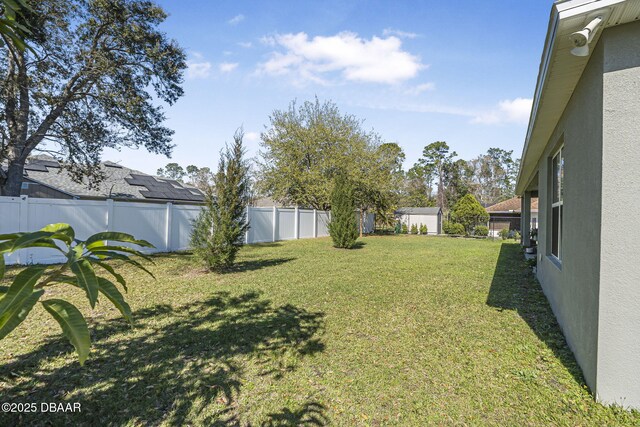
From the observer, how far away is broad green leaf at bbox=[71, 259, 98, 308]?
41.5 inches

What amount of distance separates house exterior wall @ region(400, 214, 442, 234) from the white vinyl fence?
25328mm

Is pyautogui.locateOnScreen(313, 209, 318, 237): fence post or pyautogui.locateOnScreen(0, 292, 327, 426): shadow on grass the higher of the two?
pyautogui.locateOnScreen(313, 209, 318, 237): fence post

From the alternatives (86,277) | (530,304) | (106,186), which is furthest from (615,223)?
(106,186)

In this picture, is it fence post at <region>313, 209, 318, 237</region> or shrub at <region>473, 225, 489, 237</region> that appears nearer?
fence post at <region>313, 209, 318, 237</region>

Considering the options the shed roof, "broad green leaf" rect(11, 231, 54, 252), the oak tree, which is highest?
the oak tree

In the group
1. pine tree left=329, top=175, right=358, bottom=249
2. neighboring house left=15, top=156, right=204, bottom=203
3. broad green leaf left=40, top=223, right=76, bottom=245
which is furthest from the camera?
neighboring house left=15, top=156, right=204, bottom=203

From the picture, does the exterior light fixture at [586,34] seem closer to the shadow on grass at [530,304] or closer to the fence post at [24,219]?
the shadow on grass at [530,304]

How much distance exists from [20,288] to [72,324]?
0.60 ft

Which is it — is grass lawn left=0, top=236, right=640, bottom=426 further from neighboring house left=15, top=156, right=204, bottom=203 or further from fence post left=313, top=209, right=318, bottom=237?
neighboring house left=15, top=156, right=204, bottom=203

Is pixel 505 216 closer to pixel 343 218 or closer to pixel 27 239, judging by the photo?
pixel 343 218

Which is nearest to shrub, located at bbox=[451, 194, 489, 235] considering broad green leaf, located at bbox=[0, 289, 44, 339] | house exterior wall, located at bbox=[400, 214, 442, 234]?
house exterior wall, located at bbox=[400, 214, 442, 234]

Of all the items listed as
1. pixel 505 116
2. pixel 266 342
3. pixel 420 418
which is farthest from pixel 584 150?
pixel 505 116

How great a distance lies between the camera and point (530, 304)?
19.6 ft

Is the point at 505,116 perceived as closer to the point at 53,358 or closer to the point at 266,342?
the point at 266,342
